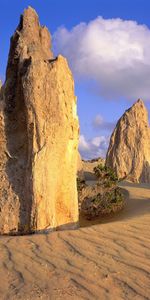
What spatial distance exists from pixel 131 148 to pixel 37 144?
19.0 m

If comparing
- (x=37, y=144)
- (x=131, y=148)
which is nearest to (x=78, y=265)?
(x=37, y=144)

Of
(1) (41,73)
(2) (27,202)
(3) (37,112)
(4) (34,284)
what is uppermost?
(1) (41,73)

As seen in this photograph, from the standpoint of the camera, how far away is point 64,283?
5.80m

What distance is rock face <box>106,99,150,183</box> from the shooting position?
27891mm

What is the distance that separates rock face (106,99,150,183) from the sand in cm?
1906

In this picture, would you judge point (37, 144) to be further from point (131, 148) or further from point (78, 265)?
point (131, 148)

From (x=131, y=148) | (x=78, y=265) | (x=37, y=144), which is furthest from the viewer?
(x=131, y=148)

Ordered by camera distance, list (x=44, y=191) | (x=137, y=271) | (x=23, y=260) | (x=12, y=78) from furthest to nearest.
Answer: (x=12, y=78) < (x=44, y=191) < (x=23, y=260) < (x=137, y=271)

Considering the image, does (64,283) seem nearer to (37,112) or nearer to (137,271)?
(137,271)

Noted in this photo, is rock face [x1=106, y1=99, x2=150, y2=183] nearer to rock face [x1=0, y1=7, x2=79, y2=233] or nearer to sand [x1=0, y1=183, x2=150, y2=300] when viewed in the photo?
rock face [x1=0, y1=7, x2=79, y2=233]

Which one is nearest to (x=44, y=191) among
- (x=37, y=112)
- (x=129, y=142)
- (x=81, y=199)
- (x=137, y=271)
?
(x=37, y=112)

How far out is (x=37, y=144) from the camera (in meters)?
9.59

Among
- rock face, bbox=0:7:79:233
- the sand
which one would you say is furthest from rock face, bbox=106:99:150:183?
the sand

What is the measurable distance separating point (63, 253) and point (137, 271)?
1.33m
